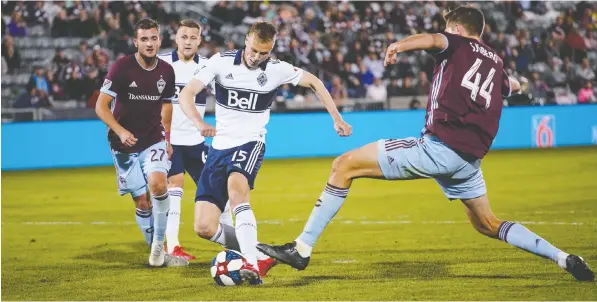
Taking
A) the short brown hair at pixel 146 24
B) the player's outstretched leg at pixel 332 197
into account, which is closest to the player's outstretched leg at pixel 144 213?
the short brown hair at pixel 146 24

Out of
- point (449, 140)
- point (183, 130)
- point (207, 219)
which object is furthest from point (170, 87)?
point (449, 140)

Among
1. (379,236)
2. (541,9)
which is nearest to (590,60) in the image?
(541,9)

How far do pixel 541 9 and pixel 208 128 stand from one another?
23.8 metres

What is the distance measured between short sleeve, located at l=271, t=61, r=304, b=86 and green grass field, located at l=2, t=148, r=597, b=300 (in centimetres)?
155

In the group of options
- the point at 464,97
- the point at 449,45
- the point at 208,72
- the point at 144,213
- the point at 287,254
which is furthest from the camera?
the point at 144,213

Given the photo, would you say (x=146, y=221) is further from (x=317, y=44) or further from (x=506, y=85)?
(x=317, y=44)

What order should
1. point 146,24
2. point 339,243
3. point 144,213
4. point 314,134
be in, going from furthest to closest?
point 314,134
point 339,243
point 144,213
point 146,24

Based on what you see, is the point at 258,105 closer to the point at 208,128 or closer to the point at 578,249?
the point at 208,128

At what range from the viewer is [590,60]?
90.6ft

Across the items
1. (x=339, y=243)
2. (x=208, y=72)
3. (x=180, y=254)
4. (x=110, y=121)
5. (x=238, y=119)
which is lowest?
(x=339, y=243)

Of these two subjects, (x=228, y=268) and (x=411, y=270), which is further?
(x=411, y=270)

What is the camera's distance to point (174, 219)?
9.12m

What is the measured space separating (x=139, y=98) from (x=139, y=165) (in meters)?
0.60

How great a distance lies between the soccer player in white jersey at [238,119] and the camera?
7406 mm
